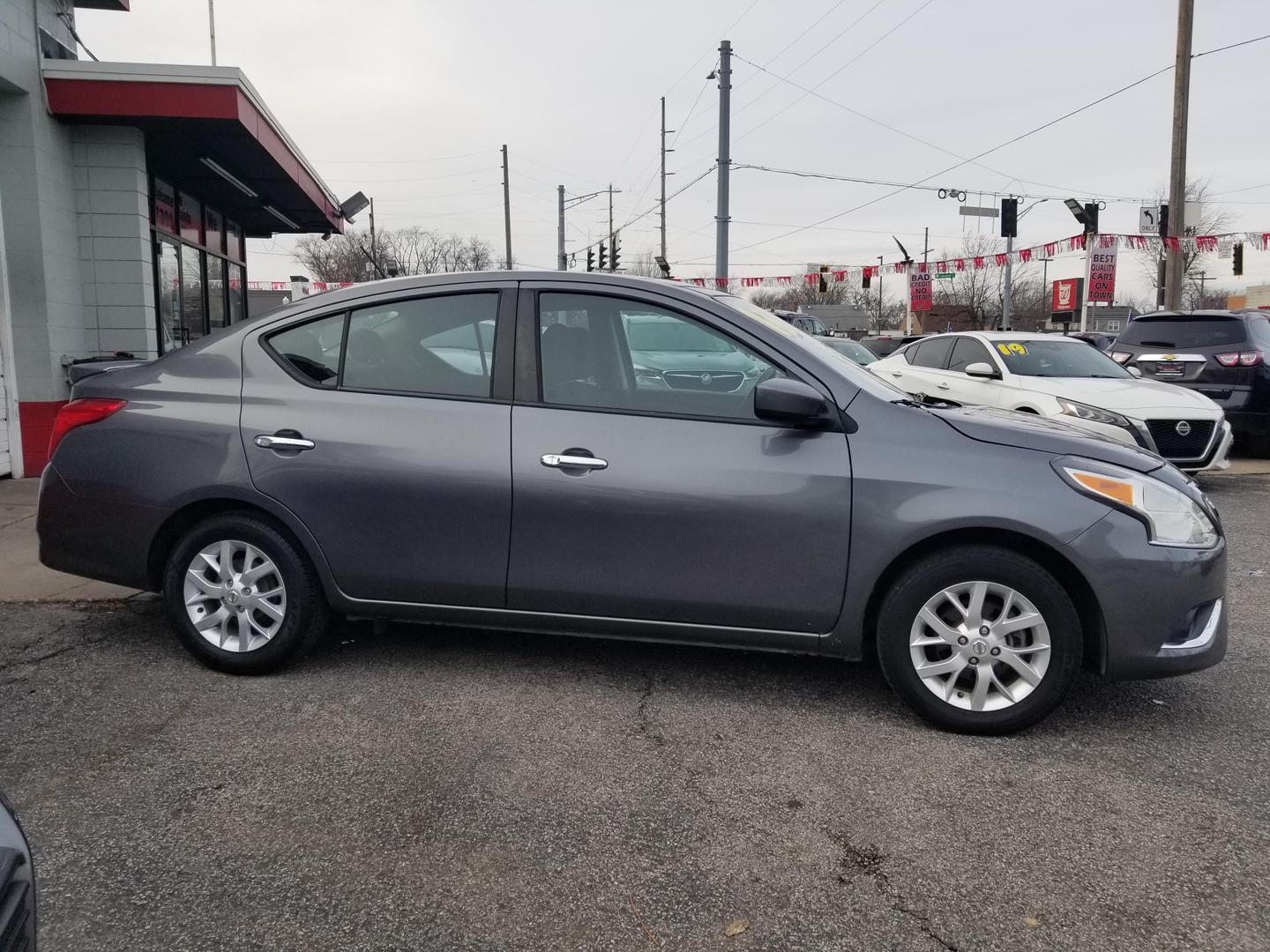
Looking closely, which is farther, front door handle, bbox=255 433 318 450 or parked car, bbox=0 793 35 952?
front door handle, bbox=255 433 318 450

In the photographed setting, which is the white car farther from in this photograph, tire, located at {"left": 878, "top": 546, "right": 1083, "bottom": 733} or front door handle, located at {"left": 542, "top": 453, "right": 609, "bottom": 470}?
front door handle, located at {"left": 542, "top": 453, "right": 609, "bottom": 470}

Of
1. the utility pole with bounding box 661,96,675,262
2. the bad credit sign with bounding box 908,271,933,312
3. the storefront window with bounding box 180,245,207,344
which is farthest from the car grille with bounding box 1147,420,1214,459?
the utility pole with bounding box 661,96,675,262

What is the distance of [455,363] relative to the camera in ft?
13.2

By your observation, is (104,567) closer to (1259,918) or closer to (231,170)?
(1259,918)

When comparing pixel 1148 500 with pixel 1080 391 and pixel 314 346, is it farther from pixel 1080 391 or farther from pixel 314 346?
pixel 1080 391

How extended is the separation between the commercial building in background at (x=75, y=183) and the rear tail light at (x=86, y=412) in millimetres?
5388

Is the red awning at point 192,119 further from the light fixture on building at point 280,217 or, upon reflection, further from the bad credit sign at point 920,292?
the bad credit sign at point 920,292

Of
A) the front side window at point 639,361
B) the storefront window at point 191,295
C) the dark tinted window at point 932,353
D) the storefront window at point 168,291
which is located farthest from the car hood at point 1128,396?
the storefront window at point 191,295

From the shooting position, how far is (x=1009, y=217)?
2269cm

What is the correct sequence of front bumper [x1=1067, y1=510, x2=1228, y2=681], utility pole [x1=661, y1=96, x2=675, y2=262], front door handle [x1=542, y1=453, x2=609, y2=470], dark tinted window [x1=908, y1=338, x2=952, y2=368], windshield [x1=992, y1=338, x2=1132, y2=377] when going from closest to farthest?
front bumper [x1=1067, y1=510, x2=1228, y2=681] → front door handle [x1=542, y1=453, x2=609, y2=470] → windshield [x1=992, y1=338, x2=1132, y2=377] → dark tinted window [x1=908, y1=338, x2=952, y2=368] → utility pole [x1=661, y1=96, x2=675, y2=262]

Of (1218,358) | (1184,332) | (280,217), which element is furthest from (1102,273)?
(280,217)

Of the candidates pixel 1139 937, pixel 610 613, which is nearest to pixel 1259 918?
pixel 1139 937

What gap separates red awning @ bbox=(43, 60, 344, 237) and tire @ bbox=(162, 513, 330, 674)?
6.67m

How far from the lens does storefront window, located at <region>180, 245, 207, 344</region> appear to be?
1281cm
